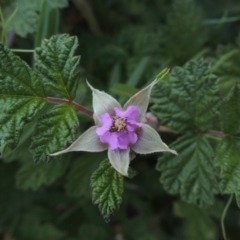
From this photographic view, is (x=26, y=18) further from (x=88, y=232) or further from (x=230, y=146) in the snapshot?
(x=88, y=232)

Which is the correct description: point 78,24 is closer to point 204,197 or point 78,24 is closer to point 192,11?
point 192,11

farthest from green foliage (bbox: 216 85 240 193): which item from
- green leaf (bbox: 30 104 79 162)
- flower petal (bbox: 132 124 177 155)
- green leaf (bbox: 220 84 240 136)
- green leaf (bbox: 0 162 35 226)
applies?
green leaf (bbox: 0 162 35 226)

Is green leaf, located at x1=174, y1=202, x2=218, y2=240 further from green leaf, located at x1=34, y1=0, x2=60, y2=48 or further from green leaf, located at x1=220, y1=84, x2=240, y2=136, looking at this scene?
green leaf, located at x1=34, y1=0, x2=60, y2=48

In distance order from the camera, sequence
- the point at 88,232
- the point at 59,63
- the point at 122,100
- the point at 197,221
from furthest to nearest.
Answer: the point at 88,232 → the point at 197,221 → the point at 122,100 → the point at 59,63

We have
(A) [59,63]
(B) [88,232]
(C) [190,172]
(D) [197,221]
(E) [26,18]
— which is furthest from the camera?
(B) [88,232]

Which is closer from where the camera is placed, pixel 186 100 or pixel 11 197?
pixel 186 100

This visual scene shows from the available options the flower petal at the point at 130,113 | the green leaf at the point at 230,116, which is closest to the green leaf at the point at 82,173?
the green leaf at the point at 230,116

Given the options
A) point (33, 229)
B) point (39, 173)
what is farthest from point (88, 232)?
point (39, 173)
